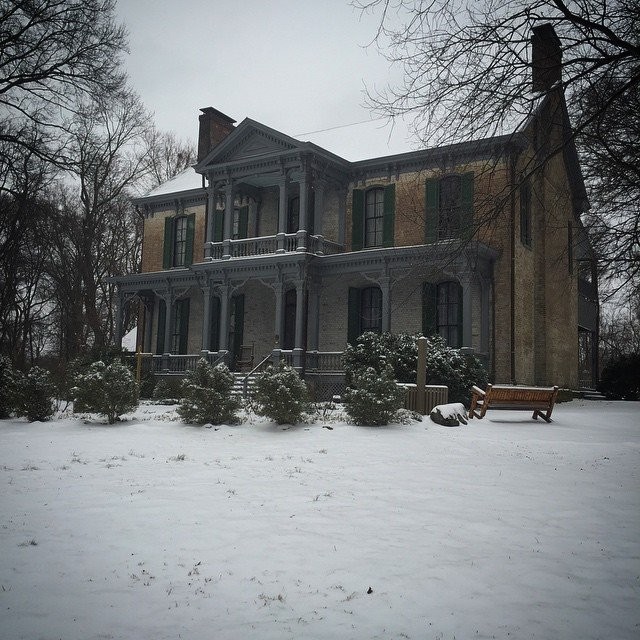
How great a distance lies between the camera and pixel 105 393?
1245 cm

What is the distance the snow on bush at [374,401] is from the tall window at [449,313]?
7.85m

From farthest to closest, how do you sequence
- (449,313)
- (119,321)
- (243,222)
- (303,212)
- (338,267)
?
(119,321) → (243,222) → (303,212) → (338,267) → (449,313)

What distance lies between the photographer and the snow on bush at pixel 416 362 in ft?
48.9

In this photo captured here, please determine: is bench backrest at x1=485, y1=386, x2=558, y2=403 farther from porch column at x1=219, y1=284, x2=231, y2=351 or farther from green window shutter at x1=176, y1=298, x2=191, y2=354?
green window shutter at x1=176, y1=298, x2=191, y2=354

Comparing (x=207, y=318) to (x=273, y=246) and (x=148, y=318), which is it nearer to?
(x=273, y=246)

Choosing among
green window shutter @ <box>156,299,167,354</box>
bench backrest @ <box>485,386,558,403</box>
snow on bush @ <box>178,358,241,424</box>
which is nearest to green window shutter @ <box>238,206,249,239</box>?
green window shutter @ <box>156,299,167,354</box>

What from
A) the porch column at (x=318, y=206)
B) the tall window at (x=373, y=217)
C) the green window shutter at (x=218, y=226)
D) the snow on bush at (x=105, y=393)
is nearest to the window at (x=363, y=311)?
the tall window at (x=373, y=217)

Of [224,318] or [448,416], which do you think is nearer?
[448,416]

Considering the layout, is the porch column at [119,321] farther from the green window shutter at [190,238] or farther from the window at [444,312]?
the window at [444,312]

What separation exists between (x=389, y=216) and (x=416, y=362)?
728cm

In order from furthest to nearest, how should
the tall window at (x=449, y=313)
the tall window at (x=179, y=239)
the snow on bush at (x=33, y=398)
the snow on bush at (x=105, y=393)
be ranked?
the tall window at (x=179, y=239) → the tall window at (x=449, y=313) → the snow on bush at (x=33, y=398) → the snow on bush at (x=105, y=393)

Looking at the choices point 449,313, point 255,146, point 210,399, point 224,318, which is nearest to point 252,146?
point 255,146

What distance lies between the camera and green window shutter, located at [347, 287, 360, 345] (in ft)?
69.3

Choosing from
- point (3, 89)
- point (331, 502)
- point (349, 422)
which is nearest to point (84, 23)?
point (3, 89)
